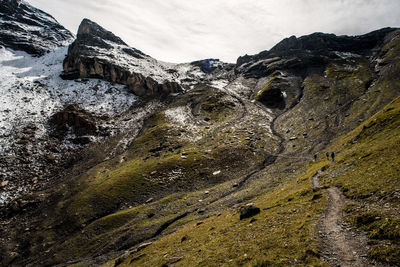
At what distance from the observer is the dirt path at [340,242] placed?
13094 millimetres

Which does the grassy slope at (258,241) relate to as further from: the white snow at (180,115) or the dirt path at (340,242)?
the white snow at (180,115)

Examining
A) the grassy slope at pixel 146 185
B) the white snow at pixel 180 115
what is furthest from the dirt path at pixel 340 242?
the white snow at pixel 180 115

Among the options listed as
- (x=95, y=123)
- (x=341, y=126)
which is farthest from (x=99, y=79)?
(x=341, y=126)

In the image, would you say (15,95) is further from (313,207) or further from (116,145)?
→ (313,207)

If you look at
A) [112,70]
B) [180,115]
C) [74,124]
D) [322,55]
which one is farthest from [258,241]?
[322,55]

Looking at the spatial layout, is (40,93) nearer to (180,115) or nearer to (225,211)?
(180,115)

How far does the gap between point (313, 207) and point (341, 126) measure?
5911cm

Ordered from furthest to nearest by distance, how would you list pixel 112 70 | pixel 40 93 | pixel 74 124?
pixel 112 70 → pixel 40 93 → pixel 74 124

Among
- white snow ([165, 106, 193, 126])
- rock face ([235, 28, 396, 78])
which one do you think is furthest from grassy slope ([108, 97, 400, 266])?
rock face ([235, 28, 396, 78])

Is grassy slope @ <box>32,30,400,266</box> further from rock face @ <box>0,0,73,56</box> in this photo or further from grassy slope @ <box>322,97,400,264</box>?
rock face @ <box>0,0,73,56</box>

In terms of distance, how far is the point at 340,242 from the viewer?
14.9m

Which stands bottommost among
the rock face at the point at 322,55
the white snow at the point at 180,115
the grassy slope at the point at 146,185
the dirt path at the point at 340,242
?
the grassy slope at the point at 146,185

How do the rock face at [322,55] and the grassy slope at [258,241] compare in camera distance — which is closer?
Result: the grassy slope at [258,241]

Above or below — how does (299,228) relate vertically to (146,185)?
above
